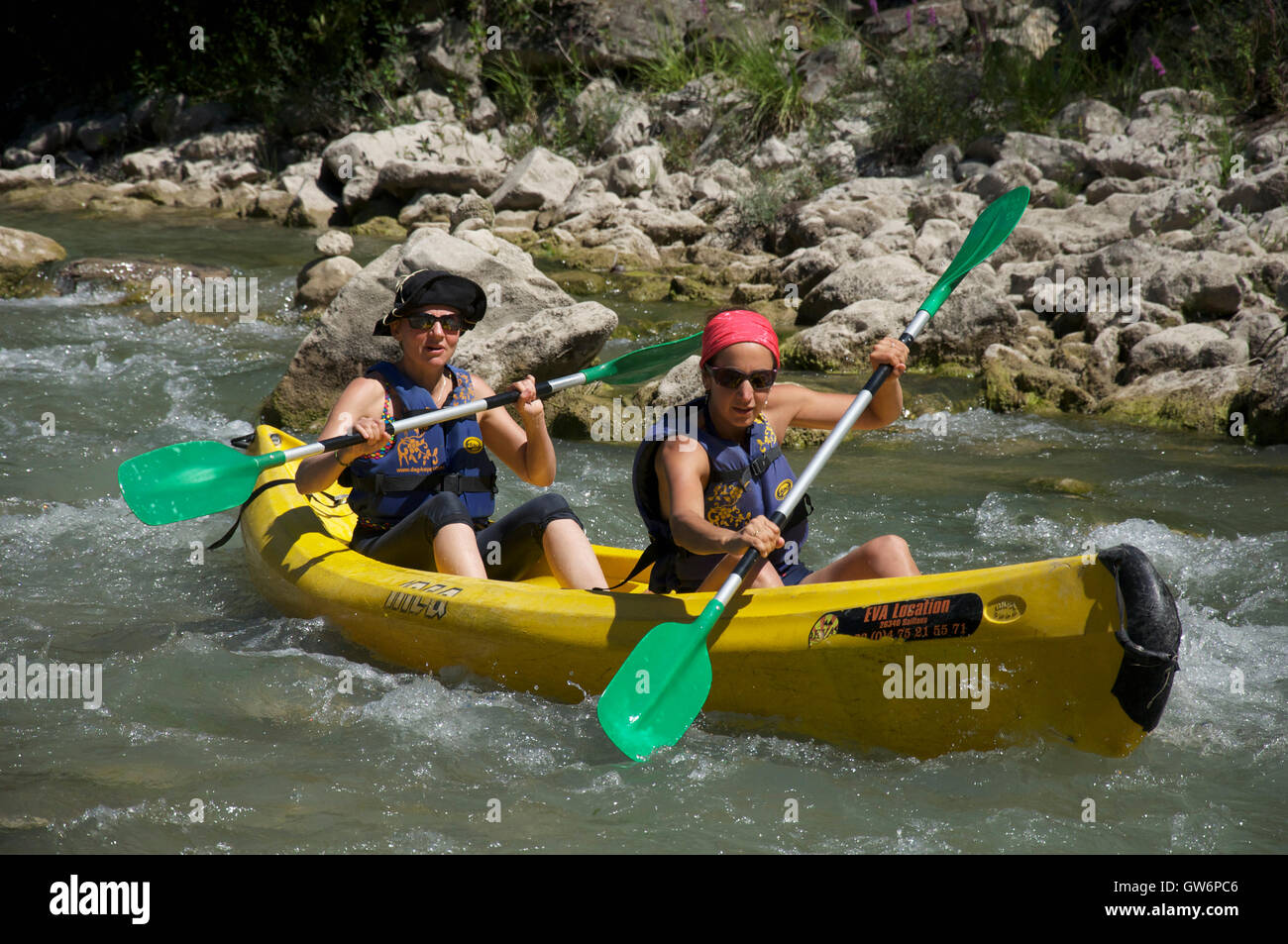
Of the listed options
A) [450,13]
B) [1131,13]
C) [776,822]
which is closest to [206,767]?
[776,822]

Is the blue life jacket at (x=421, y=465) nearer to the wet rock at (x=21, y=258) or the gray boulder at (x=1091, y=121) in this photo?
the wet rock at (x=21, y=258)

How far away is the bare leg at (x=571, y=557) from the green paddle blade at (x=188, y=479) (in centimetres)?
85

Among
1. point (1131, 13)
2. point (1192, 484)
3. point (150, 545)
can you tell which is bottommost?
point (150, 545)

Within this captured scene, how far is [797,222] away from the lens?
30.5ft

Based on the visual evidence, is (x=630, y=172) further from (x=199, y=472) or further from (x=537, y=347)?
(x=199, y=472)

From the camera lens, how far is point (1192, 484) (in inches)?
200

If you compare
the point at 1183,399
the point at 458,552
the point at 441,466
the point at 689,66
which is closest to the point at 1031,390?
the point at 1183,399

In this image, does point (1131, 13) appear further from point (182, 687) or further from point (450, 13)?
point (182, 687)

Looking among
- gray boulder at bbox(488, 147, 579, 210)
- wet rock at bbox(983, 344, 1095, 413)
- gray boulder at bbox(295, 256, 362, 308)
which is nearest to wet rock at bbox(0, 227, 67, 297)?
gray boulder at bbox(295, 256, 362, 308)

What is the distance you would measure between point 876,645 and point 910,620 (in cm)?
11

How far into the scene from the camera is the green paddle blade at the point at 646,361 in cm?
397

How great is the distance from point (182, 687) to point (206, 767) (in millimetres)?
544
